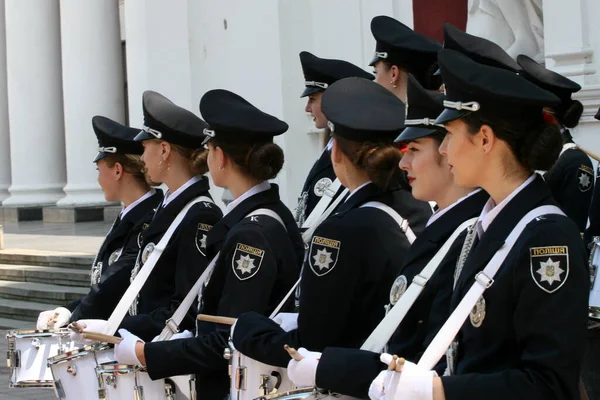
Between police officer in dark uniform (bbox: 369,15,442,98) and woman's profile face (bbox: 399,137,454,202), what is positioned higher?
police officer in dark uniform (bbox: 369,15,442,98)

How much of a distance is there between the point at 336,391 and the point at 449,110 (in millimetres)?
780

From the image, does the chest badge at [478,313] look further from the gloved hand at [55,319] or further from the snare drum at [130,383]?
the gloved hand at [55,319]

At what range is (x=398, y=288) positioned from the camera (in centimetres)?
312

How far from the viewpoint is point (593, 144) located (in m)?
8.93

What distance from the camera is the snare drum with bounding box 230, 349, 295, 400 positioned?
350cm

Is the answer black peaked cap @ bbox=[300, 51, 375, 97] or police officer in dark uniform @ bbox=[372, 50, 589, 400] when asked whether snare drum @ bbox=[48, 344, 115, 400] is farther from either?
black peaked cap @ bbox=[300, 51, 375, 97]

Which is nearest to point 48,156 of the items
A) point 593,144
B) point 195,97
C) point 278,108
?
point 195,97

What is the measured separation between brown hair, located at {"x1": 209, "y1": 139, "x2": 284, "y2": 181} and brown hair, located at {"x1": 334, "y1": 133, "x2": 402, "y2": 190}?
2.23 feet

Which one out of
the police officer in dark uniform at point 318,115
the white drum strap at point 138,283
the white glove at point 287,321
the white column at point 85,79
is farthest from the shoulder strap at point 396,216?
the white column at point 85,79

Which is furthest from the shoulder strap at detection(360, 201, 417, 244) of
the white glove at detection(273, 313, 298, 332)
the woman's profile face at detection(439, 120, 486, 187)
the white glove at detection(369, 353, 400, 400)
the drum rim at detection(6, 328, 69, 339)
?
the drum rim at detection(6, 328, 69, 339)

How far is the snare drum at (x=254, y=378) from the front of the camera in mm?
3496

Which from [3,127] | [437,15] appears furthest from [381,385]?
[3,127]

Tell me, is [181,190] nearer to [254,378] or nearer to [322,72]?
[254,378]

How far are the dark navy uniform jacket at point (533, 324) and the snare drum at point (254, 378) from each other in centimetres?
96
